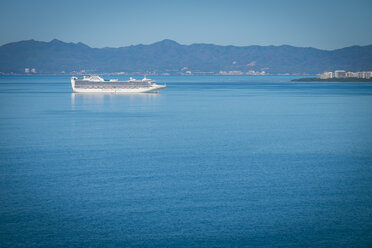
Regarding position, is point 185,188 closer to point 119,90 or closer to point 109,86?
point 119,90

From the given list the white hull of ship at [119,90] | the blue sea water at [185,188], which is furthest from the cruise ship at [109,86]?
the blue sea water at [185,188]

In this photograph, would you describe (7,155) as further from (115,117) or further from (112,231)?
(115,117)

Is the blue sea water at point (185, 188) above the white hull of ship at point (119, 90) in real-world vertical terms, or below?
below

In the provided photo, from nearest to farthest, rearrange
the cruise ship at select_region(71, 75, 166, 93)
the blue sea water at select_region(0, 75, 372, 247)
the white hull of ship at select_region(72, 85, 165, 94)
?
the blue sea water at select_region(0, 75, 372, 247), the white hull of ship at select_region(72, 85, 165, 94), the cruise ship at select_region(71, 75, 166, 93)

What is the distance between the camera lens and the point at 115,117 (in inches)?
1332

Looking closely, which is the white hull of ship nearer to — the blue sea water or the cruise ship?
the cruise ship

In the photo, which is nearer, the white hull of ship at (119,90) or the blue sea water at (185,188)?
the blue sea water at (185,188)

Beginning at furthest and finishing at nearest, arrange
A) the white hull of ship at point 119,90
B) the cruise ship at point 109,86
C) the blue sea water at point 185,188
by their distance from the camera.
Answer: the cruise ship at point 109,86 → the white hull of ship at point 119,90 → the blue sea water at point 185,188

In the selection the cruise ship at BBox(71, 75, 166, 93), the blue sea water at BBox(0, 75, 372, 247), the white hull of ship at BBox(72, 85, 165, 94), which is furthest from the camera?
the cruise ship at BBox(71, 75, 166, 93)

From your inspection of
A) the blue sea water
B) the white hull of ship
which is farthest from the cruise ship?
the blue sea water

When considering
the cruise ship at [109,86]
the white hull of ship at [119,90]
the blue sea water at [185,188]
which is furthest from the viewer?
the cruise ship at [109,86]

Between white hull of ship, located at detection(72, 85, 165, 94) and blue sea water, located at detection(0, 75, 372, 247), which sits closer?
blue sea water, located at detection(0, 75, 372, 247)

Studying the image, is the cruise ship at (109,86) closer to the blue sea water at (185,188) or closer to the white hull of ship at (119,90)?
the white hull of ship at (119,90)

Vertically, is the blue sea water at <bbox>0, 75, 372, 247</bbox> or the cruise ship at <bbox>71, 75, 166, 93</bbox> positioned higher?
the cruise ship at <bbox>71, 75, 166, 93</bbox>
